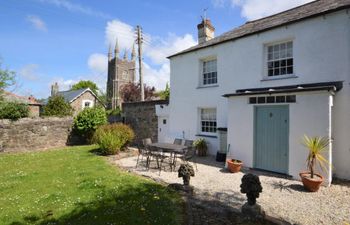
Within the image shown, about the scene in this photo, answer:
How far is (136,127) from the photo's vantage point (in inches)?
671

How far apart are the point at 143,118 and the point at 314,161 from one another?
11.6m

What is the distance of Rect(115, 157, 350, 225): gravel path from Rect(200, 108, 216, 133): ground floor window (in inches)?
154

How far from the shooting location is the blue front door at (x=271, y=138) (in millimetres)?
8078

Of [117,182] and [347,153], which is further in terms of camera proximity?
[347,153]

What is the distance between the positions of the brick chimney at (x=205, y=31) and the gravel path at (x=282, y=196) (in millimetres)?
9355

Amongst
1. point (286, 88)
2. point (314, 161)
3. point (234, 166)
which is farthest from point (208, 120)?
point (314, 161)

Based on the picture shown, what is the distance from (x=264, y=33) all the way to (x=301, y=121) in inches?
180

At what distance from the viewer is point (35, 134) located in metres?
14.7

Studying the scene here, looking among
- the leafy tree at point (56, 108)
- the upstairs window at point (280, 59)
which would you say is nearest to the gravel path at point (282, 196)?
the upstairs window at point (280, 59)

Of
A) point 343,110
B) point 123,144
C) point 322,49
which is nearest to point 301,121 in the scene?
point 343,110

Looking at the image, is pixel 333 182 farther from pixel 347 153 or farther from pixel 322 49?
pixel 322 49

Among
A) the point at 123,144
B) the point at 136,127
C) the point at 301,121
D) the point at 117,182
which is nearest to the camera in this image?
the point at 117,182

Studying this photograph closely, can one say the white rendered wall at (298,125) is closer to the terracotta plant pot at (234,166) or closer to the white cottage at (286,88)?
the white cottage at (286,88)

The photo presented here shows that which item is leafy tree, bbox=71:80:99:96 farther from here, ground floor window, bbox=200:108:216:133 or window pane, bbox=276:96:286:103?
window pane, bbox=276:96:286:103
